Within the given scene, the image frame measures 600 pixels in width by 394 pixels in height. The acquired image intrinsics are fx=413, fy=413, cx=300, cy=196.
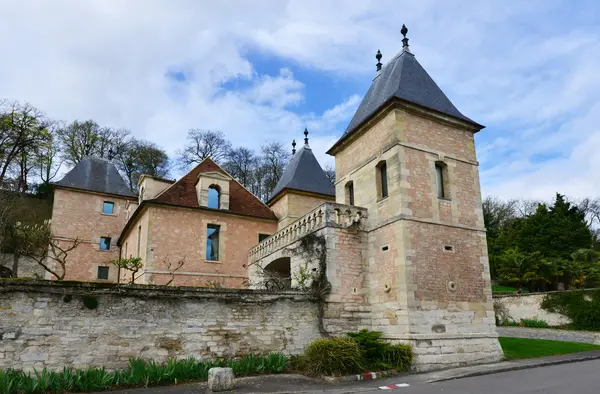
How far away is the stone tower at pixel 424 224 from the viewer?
425 inches

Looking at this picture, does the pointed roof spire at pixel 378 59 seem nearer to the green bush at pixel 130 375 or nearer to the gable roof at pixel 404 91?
the gable roof at pixel 404 91

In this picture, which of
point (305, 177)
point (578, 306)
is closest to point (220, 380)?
point (305, 177)

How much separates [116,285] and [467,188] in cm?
1010

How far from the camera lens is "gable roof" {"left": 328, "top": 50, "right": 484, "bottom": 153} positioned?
42.0 feet

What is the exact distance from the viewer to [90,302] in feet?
28.3

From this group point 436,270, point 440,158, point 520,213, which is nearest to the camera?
point 436,270

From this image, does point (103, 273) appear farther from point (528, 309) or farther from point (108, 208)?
point (528, 309)

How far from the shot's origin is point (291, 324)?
10719mm

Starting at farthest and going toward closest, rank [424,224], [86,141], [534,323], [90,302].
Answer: [86,141] → [534,323] → [424,224] → [90,302]

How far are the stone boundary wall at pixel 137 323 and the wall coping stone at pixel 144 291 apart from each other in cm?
2

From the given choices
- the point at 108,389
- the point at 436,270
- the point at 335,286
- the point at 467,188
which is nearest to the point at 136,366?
the point at 108,389

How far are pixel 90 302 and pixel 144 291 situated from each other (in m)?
1.07

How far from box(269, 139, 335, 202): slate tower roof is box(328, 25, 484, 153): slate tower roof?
190 inches

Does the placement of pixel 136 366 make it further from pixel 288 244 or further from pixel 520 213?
pixel 520 213
